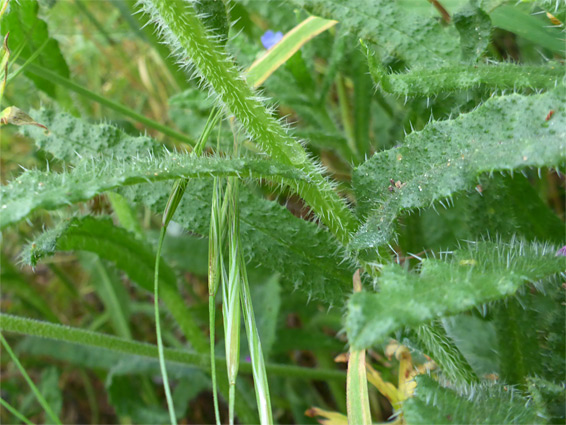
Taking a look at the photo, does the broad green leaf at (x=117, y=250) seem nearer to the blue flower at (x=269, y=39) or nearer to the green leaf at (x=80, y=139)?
the green leaf at (x=80, y=139)

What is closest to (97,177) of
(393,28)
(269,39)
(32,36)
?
(393,28)

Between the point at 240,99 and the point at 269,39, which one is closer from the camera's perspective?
the point at 240,99

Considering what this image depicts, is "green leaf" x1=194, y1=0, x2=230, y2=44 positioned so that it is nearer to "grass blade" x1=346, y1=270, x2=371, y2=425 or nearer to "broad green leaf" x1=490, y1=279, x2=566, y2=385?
"grass blade" x1=346, y1=270, x2=371, y2=425

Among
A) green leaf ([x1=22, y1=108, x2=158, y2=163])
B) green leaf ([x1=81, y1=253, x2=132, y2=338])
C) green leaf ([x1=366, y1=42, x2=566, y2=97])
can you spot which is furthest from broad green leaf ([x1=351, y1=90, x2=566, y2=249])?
green leaf ([x1=81, y1=253, x2=132, y2=338])

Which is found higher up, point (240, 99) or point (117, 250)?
point (240, 99)

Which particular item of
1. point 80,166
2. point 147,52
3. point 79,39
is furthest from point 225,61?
point 79,39

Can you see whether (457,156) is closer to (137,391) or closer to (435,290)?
(435,290)
